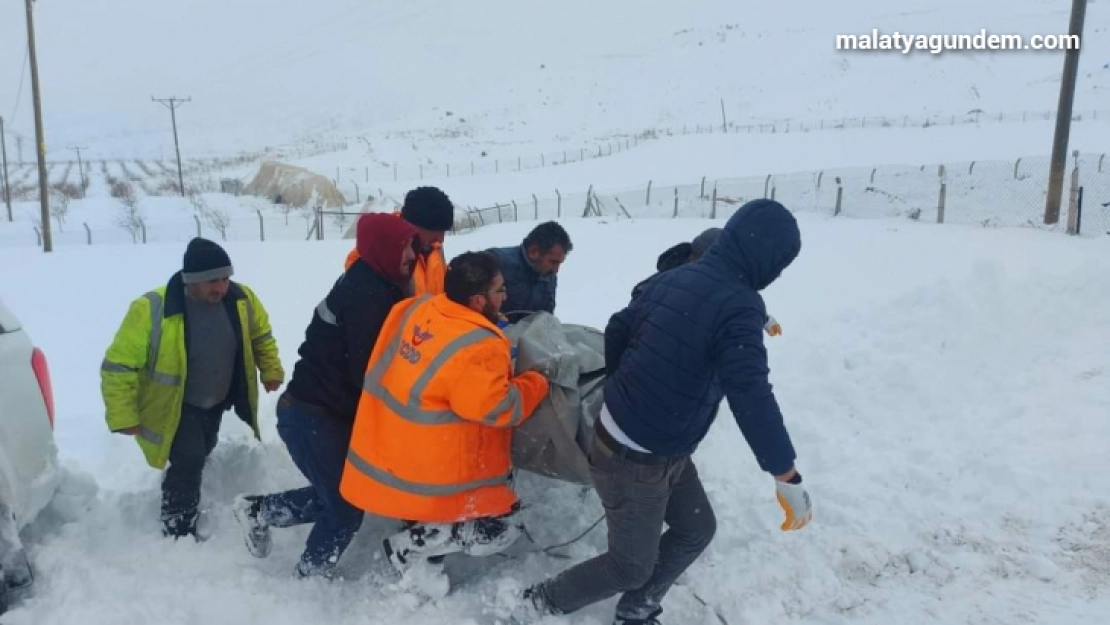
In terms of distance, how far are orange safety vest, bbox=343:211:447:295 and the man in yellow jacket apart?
60 cm

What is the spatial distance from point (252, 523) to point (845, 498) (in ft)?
9.72

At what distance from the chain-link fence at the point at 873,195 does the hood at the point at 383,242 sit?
15686 mm

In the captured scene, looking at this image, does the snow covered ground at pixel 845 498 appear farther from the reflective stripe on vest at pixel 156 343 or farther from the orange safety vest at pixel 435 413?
the reflective stripe on vest at pixel 156 343

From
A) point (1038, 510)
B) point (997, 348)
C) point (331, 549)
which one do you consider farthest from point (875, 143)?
point (331, 549)

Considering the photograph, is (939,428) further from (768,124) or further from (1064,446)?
(768,124)

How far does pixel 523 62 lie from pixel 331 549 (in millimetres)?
77955

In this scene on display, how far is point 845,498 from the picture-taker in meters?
4.19

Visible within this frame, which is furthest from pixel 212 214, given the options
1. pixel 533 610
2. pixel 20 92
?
pixel 20 92

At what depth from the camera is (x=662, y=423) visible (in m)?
2.80

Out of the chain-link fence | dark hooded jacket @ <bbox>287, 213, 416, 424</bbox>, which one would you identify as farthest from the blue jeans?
the chain-link fence

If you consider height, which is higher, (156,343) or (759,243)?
(759,243)

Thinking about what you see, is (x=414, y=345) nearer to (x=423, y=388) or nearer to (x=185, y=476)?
(x=423, y=388)

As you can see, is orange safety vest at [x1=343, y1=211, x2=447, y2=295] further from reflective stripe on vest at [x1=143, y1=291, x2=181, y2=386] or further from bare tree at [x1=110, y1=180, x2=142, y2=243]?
bare tree at [x1=110, y1=180, x2=142, y2=243]

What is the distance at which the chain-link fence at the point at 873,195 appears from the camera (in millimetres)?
19016
